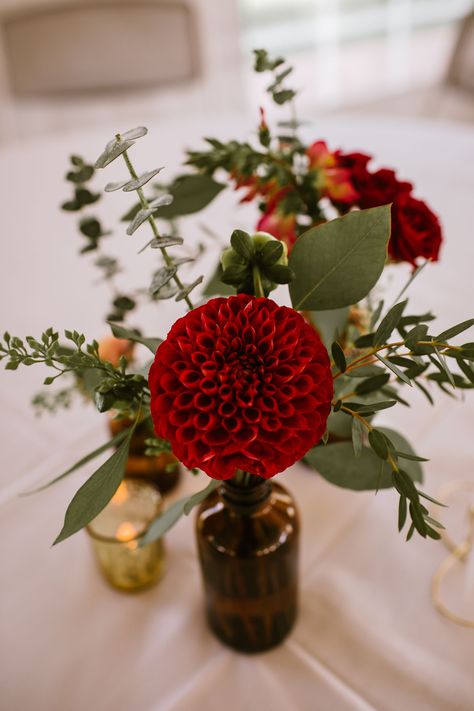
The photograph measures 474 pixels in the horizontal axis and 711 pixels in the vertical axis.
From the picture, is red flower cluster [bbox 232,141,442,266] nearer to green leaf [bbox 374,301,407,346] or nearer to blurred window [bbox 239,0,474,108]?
green leaf [bbox 374,301,407,346]

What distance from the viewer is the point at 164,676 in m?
0.53

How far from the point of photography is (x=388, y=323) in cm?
35

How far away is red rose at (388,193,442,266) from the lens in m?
0.47

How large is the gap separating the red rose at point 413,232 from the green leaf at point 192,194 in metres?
0.17

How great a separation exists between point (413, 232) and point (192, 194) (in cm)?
20

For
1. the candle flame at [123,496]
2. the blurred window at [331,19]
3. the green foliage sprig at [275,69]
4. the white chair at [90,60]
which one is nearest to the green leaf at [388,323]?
the green foliage sprig at [275,69]

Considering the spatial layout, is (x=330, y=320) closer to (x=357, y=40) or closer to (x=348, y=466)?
(x=348, y=466)

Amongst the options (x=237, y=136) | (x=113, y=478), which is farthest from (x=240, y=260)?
(x=237, y=136)

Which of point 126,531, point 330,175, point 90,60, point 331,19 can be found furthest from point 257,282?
point 331,19

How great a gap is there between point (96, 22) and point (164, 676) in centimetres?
228

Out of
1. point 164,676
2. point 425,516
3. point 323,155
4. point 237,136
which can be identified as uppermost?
point 323,155

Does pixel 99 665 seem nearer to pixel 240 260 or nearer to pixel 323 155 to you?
pixel 240 260

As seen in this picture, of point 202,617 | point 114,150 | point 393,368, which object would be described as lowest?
point 202,617

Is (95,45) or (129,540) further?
(95,45)
